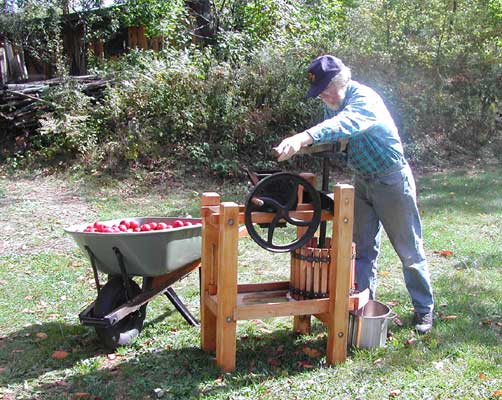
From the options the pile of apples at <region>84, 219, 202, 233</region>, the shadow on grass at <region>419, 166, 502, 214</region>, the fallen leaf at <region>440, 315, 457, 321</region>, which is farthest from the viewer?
the shadow on grass at <region>419, 166, 502, 214</region>

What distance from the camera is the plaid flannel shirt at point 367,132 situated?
3295mm

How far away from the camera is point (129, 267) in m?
3.73

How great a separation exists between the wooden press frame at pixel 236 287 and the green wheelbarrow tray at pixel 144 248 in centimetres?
24

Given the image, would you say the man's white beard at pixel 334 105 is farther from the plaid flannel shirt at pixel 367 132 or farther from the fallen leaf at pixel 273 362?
the fallen leaf at pixel 273 362

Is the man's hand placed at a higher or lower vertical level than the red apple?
higher

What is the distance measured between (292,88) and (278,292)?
24.3 feet

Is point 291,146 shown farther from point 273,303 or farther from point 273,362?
point 273,362

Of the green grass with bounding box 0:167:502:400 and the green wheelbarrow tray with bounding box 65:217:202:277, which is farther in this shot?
the green wheelbarrow tray with bounding box 65:217:202:277

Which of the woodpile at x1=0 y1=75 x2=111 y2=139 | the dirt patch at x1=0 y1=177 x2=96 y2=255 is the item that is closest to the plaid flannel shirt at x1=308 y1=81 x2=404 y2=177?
the dirt patch at x1=0 y1=177 x2=96 y2=255

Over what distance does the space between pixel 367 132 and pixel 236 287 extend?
1.24m

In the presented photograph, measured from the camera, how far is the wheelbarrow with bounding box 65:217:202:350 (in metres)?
3.57

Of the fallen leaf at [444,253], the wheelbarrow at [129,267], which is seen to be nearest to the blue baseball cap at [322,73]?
the wheelbarrow at [129,267]

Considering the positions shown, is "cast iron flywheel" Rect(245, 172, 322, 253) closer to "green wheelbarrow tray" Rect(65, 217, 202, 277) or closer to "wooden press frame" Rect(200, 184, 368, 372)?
"wooden press frame" Rect(200, 184, 368, 372)

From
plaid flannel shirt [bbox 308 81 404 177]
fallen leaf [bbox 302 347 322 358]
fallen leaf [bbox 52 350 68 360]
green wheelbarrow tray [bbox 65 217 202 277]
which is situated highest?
plaid flannel shirt [bbox 308 81 404 177]
